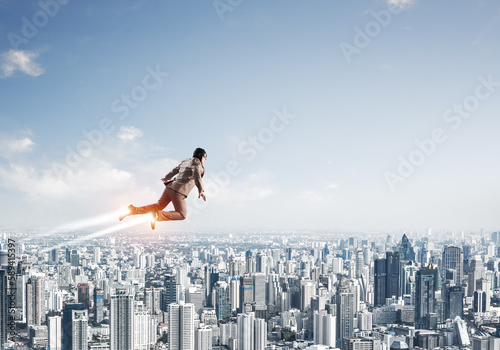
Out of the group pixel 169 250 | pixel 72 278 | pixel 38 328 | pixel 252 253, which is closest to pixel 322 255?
pixel 252 253

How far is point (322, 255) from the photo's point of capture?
16.0 metres

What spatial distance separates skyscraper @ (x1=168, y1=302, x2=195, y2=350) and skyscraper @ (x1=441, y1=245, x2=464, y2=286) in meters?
8.28

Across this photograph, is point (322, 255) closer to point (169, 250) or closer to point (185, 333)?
point (169, 250)

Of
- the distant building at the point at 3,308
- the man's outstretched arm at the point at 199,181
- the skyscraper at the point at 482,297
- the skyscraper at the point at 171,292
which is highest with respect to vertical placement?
the man's outstretched arm at the point at 199,181

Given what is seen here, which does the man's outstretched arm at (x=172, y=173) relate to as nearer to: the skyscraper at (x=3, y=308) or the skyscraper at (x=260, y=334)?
the skyscraper at (x=3, y=308)

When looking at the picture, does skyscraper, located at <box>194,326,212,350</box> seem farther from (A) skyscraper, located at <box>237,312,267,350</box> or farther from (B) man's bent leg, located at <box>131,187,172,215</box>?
(B) man's bent leg, located at <box>131,187,172,215</box>

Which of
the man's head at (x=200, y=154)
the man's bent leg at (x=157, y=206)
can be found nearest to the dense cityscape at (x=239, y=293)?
the man's bent leg at (x=157, y=206)

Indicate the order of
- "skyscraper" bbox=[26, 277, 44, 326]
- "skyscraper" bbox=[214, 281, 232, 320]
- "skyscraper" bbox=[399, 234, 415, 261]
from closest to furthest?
"skyscraper" bbox=[26, 277, 44, 326], "skyscraper" bbox=[214, 281, 232, 320], "skyscraper" bbox=[399, 234, 415, 261]

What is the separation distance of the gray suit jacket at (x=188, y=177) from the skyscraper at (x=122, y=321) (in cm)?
615

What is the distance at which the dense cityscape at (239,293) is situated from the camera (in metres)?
7.13

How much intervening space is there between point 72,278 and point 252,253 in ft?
17.2

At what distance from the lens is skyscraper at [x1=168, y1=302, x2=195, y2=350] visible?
7156mm

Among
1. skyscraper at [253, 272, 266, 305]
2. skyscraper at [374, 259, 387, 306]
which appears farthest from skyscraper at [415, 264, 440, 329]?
skyscraper at [253, 272, 266, 305]

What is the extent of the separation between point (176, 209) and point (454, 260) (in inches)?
546
